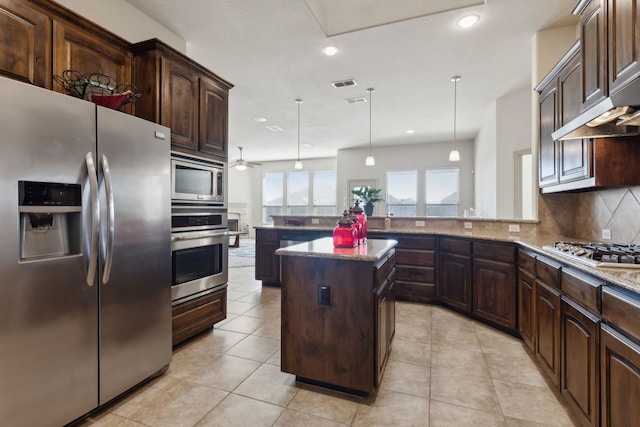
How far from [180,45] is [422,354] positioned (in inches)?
150

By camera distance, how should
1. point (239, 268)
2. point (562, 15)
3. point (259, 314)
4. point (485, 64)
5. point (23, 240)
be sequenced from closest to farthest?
point (23, 240) < point (562, 15) < point (259, 314) < point (485, 64) < point (239, 268)

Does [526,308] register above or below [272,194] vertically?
below

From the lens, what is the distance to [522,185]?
4.90m

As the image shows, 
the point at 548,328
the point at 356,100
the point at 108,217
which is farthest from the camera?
the point at 356,100

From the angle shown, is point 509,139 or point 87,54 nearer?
point 87,54

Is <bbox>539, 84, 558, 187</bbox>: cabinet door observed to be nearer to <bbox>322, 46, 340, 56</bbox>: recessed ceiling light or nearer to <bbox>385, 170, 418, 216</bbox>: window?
<bbox>322, 46, 340, 56</bbox>: recessed ceiling light

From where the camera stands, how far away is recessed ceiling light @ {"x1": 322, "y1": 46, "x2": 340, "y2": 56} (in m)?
3.37

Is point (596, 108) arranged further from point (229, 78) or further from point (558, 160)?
point (229, 78)

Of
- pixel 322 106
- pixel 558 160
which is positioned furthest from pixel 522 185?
pixel 322 106

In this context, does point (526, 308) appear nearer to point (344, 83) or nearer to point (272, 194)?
point (344, 83)

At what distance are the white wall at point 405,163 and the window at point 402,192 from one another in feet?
0.40

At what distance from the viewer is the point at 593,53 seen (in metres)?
1.91

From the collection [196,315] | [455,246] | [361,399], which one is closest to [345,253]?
[361,399]

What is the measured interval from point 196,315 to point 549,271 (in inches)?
110
